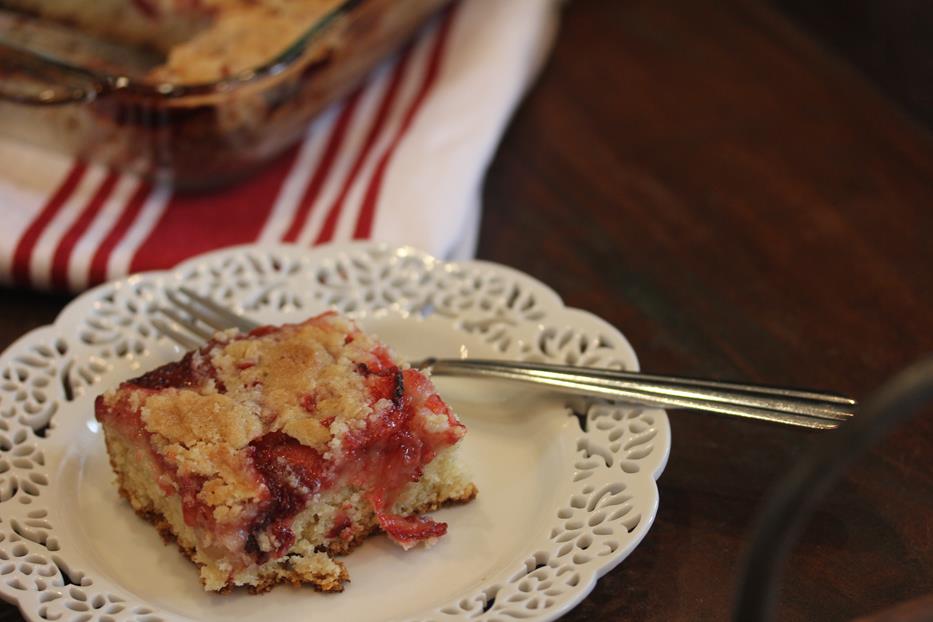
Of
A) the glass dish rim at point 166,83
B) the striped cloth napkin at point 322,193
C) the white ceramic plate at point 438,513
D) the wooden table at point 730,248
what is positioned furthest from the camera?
the striped cloth napkin at point 322,193

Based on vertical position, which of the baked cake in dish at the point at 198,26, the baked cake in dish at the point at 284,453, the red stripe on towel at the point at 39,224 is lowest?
the baked cake in dish at the point at 284,453

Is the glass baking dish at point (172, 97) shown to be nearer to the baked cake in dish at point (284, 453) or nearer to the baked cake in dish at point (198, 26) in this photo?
the baked cake in dish at point (198, 26)

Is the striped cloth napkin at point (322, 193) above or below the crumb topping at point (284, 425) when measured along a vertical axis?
above

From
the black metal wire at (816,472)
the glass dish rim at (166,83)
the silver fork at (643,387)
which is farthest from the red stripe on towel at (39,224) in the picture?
the black metal wire at (816,472)

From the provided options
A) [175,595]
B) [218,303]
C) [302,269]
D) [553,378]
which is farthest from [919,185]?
[175,595]

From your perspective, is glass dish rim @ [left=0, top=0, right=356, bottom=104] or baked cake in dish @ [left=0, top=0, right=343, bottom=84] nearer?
glass dish rim @ [left=0, top=0, right=356, bottom=104]

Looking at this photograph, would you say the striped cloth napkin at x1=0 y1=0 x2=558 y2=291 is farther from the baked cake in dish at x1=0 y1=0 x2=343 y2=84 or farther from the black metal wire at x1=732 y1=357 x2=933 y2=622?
the black metal wire at x1=732 y1=357 x2=933 y2=622

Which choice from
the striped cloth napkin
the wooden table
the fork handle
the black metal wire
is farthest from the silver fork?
the black metal wire
